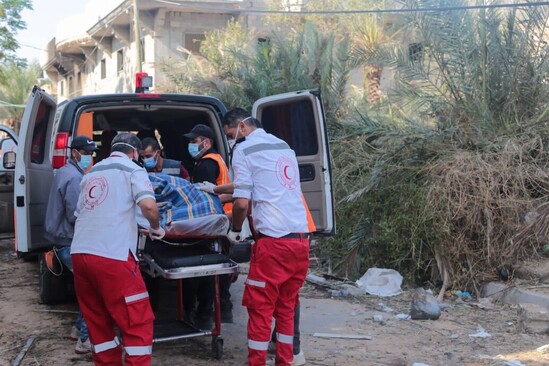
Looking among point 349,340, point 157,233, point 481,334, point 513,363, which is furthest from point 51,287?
point 513,363

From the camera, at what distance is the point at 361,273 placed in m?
8.42

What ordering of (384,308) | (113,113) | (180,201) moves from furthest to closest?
(113,113), (384,308), (180,201)

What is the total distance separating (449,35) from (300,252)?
551 centimetres

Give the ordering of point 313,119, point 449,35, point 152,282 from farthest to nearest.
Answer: point 449,35
point 313,119
point 152,282

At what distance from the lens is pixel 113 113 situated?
7.20 metres

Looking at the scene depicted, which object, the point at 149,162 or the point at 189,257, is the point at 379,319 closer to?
the point at 189,257

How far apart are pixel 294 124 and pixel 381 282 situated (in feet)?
7.75

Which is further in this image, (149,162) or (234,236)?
(149,162)

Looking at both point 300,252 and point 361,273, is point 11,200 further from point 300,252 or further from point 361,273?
point 300,252

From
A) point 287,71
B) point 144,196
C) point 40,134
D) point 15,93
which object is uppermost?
point 15,93

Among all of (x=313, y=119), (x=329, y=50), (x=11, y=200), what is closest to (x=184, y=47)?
(x=329, y=50)

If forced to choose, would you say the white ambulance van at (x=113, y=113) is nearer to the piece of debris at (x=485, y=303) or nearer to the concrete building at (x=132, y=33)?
the piece of debris at (x=485, y=303)

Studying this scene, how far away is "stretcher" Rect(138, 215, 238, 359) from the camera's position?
4750 millimetres

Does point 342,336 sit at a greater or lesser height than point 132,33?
lesser
